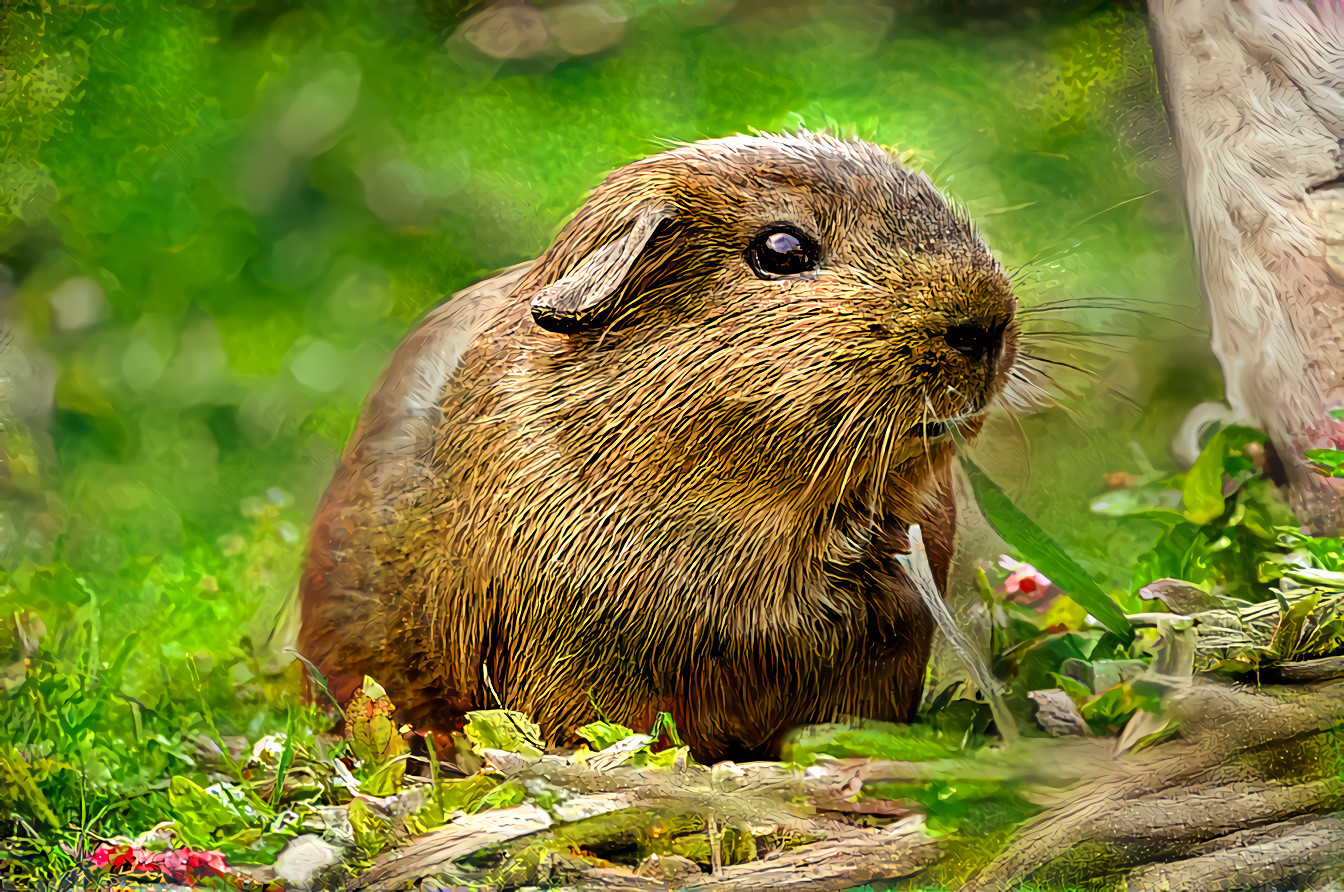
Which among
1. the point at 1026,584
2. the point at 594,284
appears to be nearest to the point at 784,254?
the point at 594,284

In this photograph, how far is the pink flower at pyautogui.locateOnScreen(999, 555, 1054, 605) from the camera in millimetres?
1644

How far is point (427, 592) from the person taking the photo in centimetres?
160

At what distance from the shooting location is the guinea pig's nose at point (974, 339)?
4.45 feet

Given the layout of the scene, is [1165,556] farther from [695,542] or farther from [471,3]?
[471,3]

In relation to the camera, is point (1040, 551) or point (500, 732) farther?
point (1040, 551)

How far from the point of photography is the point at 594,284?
1399 millimetres

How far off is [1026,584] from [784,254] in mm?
734

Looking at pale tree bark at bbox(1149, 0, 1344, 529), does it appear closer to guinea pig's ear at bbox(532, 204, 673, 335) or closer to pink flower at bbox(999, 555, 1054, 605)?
pink flower at bbox(999, 555, 1054, 605)

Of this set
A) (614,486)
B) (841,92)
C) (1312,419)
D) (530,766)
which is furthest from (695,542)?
(1312,419)

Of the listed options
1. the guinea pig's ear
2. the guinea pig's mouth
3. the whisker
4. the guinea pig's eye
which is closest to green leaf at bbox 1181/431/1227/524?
the whisker

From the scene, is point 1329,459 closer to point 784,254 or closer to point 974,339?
point 974,339

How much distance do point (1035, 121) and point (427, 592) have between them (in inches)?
61.2

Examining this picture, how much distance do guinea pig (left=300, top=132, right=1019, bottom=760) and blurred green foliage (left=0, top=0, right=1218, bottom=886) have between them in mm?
403

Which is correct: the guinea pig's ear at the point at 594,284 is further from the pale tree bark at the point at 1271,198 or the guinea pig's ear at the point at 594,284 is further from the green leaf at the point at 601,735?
the pale tree bark at the point at 1271,198
